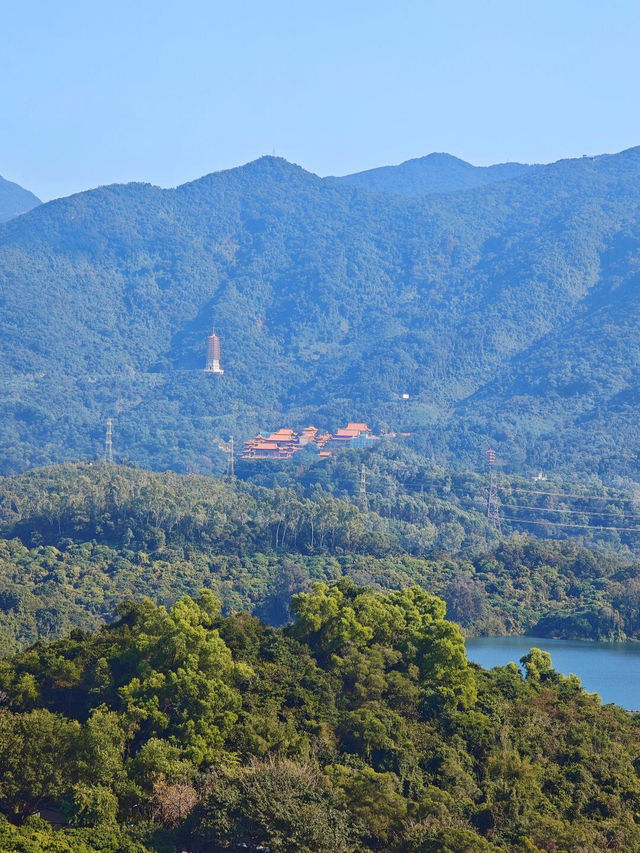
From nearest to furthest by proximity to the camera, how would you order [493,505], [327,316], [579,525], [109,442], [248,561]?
[248,561] → [579,525] → [493,505] → [109,442] → [327,316]

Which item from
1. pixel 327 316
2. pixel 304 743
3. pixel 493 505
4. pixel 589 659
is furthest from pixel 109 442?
pixel 304 743

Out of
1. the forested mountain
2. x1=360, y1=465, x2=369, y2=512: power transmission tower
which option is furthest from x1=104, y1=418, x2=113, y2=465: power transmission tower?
x1=360, y1=465, x2=369, y2=512: power transmission tower

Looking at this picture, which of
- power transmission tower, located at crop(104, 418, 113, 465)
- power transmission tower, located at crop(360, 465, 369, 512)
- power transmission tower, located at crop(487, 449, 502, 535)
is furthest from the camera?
power transmission tower, located at crop(104, 418, 113, 465)

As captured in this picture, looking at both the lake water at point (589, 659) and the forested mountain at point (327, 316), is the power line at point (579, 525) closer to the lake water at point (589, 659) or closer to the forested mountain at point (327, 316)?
the forested mountain at point (327, 316)

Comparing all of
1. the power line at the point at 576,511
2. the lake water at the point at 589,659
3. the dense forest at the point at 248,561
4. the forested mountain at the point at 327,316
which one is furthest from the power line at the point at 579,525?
the lake water at the point at 589,659

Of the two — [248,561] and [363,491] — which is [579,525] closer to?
[363,491]

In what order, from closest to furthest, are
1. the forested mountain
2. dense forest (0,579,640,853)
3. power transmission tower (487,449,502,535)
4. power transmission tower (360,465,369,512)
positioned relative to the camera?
dense forest (0,579,640,853) < power transmission tower (360,465,369,512) < power transmission tower (487,449,502,535) < the forested mountain

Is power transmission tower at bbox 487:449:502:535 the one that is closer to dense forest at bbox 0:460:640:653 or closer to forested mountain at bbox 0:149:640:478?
dense forest at bbox 0:460:640:653
